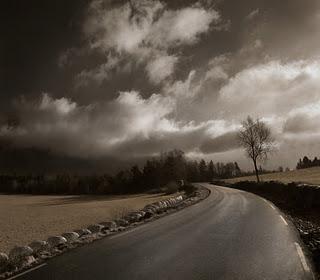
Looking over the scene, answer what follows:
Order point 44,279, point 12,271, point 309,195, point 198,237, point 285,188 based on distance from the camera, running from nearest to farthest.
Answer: point 44,279 < point 12,271 < point 198,237 < point 309,195 < point 285,188

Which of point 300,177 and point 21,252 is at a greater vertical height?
point 300,177

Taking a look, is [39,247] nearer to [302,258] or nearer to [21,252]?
[21,252]

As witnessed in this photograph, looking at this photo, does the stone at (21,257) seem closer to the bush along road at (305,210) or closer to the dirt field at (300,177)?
the bush along road at (305,210)

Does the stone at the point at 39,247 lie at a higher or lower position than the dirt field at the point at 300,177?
lower

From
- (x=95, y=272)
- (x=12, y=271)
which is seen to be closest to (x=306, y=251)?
(x=95, y=272)

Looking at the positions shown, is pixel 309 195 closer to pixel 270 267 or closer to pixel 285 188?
pixel 285 188

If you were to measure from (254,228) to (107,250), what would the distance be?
22.1 ft

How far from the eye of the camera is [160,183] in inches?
5851

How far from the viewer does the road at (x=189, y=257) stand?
28.3 ft

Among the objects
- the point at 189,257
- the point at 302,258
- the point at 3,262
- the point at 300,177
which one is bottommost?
the point at 302,258

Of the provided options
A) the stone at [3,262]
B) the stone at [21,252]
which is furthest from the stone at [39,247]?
the stone at [3,262]

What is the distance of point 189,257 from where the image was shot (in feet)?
34.2

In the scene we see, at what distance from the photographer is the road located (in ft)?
28.3

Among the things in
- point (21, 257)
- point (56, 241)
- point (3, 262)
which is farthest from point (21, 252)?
point (56, 241)
